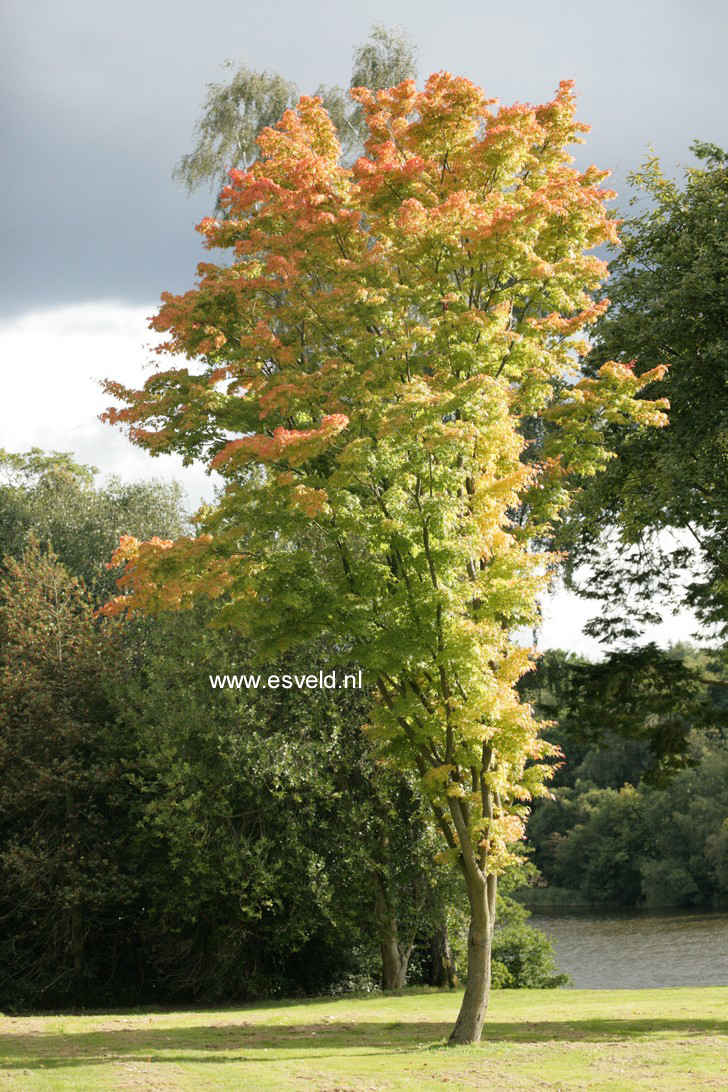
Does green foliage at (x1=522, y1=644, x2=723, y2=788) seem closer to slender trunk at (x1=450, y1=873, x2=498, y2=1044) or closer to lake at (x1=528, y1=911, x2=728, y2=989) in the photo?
slender trunk at (x1=450, y1=873, x2=498, y2=1044)

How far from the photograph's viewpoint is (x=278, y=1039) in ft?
44.7

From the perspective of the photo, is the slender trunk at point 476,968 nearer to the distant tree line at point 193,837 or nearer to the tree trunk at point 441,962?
the distant tree line at point 193,837

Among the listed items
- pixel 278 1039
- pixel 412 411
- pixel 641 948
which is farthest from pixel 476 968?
pixel 641 948

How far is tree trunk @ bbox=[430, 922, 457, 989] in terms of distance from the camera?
22.2 meters

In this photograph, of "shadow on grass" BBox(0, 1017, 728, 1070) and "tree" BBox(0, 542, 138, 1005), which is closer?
"shadow on grass" BBox(0, 1017, 728, 1070)

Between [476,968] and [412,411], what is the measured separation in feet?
21.9

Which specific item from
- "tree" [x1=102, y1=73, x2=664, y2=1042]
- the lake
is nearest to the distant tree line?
the lake

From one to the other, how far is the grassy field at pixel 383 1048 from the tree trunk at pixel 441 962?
4.02 m

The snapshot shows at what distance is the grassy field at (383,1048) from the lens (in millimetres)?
9797

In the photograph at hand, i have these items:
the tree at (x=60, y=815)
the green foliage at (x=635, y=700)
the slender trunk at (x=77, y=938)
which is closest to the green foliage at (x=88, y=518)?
the tree at (x=60, y=815)

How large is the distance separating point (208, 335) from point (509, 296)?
3.96 m

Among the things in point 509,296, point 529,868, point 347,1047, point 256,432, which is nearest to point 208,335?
point 256,432

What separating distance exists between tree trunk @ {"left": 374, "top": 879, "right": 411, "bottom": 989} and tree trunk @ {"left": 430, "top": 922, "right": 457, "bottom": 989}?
680 mm

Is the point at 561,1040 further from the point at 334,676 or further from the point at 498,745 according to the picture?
the point at 334,676
